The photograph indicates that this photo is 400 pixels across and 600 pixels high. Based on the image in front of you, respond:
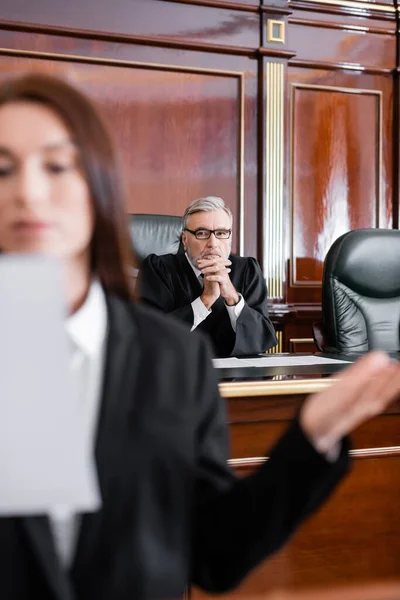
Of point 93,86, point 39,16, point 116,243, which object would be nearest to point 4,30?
point 39,16

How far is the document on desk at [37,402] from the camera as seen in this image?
539mm

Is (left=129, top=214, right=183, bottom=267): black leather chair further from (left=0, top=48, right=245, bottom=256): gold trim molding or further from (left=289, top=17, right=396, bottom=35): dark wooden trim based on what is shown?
(left=289, top=17, right=396, bottom=35): dark wooden trim

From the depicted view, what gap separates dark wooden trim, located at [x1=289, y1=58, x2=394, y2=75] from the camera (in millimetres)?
4699

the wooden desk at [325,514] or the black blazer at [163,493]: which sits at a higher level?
the black blazer at [163,493]

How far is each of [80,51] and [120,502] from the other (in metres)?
4.01

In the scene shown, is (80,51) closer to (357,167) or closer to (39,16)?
(39,16)

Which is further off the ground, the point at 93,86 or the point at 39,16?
the point at 39,16

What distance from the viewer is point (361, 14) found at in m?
4.82

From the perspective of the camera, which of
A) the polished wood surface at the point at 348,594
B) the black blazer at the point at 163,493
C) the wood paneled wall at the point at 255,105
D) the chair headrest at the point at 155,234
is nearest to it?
the black blazer at the point at 163,493

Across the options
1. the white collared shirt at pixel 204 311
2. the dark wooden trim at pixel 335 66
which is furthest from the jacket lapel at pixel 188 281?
the dark wooden trim at pixel 335 66

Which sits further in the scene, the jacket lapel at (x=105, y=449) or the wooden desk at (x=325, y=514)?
the wooden desk at (x=325, y=514)

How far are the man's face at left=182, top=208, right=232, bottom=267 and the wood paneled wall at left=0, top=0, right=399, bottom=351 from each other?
1.57 metres

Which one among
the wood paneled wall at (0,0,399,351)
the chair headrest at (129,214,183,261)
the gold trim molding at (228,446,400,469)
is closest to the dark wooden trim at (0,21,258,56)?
the wood paneled wall at (0,0,399,351)

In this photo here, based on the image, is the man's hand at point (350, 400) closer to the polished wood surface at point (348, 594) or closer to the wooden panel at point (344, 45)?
the polished wood surface at point (348, 594)
